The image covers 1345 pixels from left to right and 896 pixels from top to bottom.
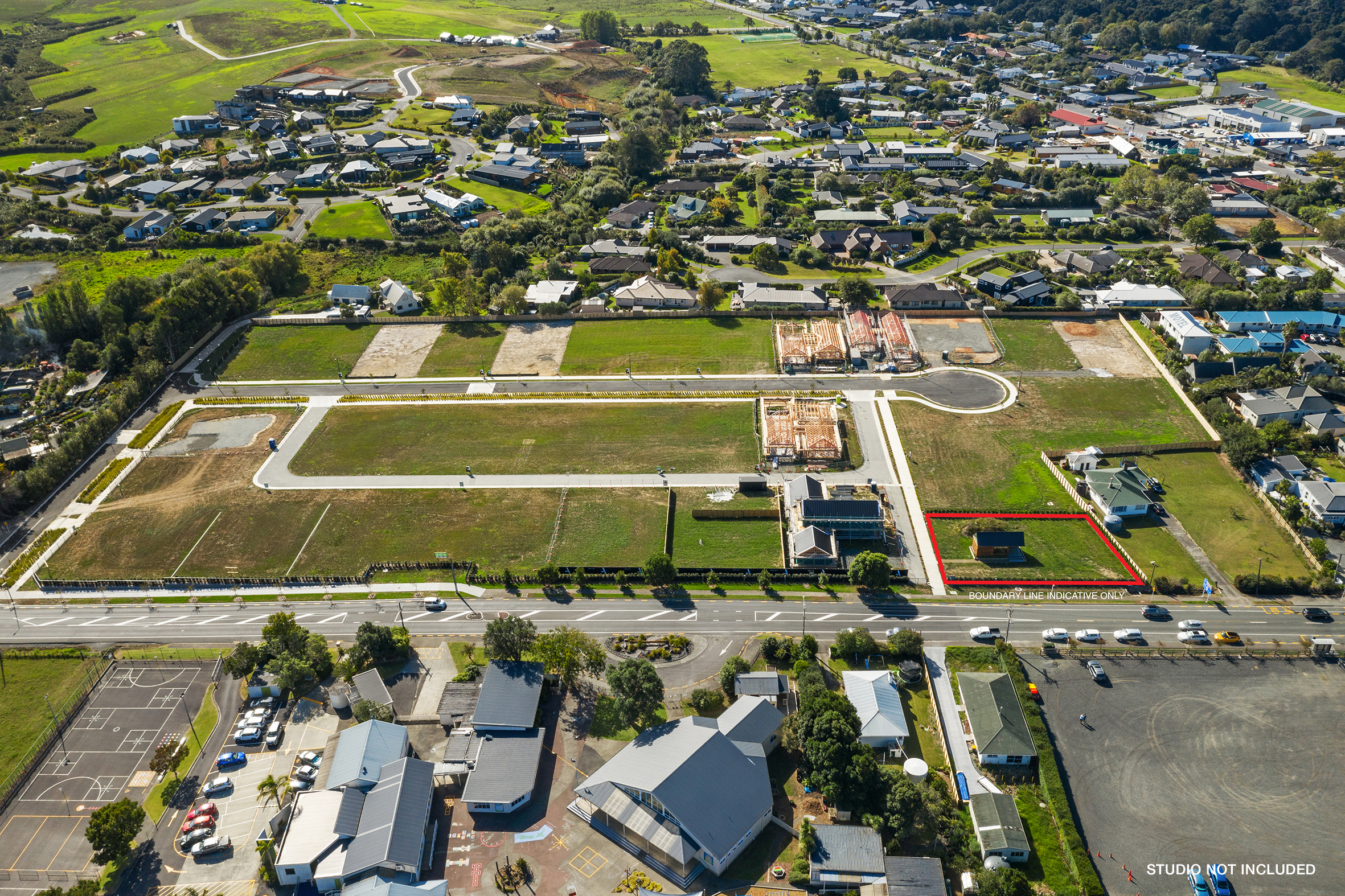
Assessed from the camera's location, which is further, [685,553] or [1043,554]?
[685,553]

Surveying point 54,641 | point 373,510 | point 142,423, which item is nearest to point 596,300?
point 373,510

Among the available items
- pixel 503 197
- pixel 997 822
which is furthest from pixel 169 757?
pixel 503 197

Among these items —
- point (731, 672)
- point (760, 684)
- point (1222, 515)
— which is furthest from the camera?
point (1222, 515)

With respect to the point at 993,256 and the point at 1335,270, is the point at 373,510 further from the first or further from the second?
the point at 1335,270

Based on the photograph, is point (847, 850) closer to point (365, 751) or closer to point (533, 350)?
point (365, 751)

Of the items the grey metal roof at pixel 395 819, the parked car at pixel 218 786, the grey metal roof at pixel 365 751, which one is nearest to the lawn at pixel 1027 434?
the grey metal roof at pixel 395 819

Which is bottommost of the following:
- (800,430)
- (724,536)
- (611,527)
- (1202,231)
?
(611,527)
